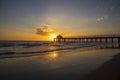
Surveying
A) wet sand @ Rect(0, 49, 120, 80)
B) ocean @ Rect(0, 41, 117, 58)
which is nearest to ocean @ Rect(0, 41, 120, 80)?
wet sand @ Rect(0, 49, 120, 80)

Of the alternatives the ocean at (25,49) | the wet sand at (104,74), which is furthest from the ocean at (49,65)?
the ocean at (25,49)

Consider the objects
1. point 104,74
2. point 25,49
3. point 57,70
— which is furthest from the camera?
point 25,49

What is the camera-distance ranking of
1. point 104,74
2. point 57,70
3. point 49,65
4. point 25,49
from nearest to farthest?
1. point 104,74
2. point 57,70
3. point 49,65
4. point 25,49

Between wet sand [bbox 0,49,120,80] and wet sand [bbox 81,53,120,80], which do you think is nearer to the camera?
wet sand [bbox 81,53,120,80]

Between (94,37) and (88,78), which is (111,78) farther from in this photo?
(94,37)

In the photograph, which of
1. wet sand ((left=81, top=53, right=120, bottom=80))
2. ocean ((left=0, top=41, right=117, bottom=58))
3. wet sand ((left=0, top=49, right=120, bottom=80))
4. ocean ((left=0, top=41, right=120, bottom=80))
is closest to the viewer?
wet sand ((left=81, top=53, right=120, bottom=80))

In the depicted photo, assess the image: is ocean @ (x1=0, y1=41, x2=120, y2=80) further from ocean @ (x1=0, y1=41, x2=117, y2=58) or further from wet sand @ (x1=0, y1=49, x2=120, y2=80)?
ocean @ (x1=0, y1=41, x2=117, y2=58)

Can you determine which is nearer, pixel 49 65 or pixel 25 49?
pixel 49 65

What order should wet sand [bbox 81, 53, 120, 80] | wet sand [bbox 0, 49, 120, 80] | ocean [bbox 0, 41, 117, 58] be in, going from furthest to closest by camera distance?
ocean [bbox 0, 41, 117, 58]
wet sand [bbox 0, 49, 120, 80]
wet sand [bbox 81, 53, 120, 80]

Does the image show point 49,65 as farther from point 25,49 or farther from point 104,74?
point 25,49

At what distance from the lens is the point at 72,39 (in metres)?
93.4

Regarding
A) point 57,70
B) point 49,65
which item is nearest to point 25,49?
point 49,65

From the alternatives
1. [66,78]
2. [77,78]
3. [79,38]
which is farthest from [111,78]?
[79,38]

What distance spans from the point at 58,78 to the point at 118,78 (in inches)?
90.3
